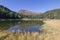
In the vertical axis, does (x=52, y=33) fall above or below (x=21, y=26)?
above

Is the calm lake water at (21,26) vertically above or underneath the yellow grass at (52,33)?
underneath

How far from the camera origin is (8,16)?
5817 inches

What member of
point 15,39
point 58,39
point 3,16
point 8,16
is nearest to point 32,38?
point 15,39

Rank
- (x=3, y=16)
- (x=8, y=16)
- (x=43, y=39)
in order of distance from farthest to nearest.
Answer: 1. (x=8, y=16)
2. (x=3, y=16)
3. (x=43, y=39)

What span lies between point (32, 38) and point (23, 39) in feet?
3.26

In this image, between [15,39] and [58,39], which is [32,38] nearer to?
[15,39]

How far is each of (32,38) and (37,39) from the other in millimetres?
461

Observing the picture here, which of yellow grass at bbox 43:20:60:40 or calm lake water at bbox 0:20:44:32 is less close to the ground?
yellow grass at bbox 43:20:60:40

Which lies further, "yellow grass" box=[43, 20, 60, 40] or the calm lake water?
the calm lake water

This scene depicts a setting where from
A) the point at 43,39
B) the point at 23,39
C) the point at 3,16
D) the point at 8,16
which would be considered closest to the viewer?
the point at 23,39

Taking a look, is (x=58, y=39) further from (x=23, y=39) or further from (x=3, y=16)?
(x=3, y=16)

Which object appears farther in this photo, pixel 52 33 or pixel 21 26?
pixel 21 26

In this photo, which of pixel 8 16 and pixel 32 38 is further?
pixel 8 16

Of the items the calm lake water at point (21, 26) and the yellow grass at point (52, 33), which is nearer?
the yellow grass at point (52, 33)
